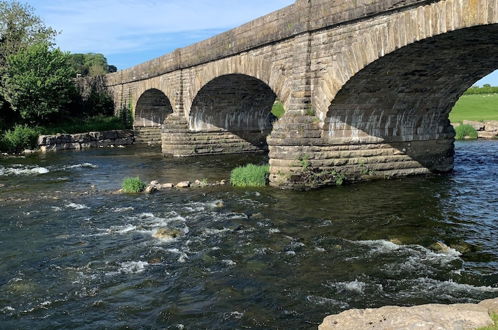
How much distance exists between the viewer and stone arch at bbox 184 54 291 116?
1798cm

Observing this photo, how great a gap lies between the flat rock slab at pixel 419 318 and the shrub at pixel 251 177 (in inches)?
465

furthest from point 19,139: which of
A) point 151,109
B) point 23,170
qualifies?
point 151,109

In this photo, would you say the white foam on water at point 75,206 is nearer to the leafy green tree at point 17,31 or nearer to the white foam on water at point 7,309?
the white foam on water at point 7,309

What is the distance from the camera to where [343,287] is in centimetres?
757

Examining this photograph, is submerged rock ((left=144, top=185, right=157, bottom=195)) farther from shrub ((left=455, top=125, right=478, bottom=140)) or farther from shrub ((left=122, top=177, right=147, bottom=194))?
shrub ((left=455, top=125, right=478, bottom=140))

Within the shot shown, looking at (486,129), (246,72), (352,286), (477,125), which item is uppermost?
(246,72)

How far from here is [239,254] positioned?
9438mm

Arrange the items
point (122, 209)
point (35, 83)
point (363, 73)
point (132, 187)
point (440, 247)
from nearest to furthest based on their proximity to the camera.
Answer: point (440, 247), point (122, 209), point (363, 73), point (132, 187), point (35, 83)

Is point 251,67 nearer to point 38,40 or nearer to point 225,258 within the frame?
point 225,258

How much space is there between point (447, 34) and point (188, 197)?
934 centimetres

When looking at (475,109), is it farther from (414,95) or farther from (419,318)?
(419,318)

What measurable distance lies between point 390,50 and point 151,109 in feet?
103

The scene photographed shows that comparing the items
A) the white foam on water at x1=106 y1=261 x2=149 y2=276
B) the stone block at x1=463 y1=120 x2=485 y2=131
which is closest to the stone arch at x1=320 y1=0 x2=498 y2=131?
the white foam on water at x1=106 y1=261 x2=149 y2=276

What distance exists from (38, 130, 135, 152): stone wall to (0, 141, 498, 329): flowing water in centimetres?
1812
